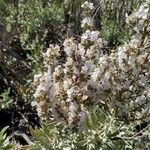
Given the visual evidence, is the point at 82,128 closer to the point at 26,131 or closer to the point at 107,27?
the point at 26,131

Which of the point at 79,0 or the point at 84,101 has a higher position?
the point at 79,0

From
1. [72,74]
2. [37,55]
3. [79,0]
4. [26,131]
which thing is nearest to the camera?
[72,74]

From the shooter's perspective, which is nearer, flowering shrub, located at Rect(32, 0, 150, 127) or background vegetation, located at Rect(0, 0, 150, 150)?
flowering shrub, located at Rect(32, 0, 150, 127)

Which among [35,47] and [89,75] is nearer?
[89,75]

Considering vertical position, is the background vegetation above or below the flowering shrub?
above

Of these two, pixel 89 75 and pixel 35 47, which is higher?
pixel 35 47

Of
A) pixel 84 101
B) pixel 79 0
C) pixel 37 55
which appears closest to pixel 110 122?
pixel 84 101

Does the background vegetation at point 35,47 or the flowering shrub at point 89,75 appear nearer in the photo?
the flowering shrub at point 89,75

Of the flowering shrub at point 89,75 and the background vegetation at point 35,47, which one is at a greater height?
the background vegetation at point 35,47
